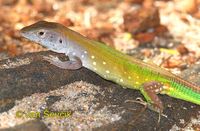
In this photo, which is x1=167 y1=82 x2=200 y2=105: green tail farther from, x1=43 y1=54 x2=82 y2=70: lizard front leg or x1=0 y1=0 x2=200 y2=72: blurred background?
x1=0 y1=0 x2=200 y2=72: blurred background

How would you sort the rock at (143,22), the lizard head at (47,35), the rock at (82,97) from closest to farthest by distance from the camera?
the rock at (82,97), the lizard head at (47,35), the rock at (143,22)

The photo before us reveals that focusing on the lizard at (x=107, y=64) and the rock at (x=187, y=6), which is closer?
the lizard at (x=107, y=64)

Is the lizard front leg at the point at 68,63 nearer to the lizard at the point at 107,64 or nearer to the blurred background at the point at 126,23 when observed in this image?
the lizard at the point at 107,64

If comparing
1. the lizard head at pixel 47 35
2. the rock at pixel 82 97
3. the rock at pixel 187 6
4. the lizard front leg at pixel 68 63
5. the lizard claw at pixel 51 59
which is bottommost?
the rock at pixel 187 6

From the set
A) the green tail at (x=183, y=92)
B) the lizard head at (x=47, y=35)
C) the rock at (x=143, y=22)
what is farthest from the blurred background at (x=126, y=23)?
the lizard head at (x=47, y=35)

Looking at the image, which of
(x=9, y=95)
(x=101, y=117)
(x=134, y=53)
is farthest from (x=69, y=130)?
(x=134, y=53)

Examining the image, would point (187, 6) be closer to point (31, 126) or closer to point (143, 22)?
point (143, 22)

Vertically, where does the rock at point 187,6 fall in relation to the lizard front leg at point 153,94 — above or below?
below

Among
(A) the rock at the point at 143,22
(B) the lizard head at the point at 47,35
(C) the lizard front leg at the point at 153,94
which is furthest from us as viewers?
(A) the rock at the point at 143,22
